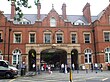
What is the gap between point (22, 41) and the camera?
148ft

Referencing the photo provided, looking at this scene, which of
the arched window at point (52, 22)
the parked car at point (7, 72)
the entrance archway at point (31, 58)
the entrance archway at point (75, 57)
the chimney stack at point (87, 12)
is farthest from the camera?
the chimney stack at point (87, 12)

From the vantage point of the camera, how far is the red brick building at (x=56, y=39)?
4444 centimetres

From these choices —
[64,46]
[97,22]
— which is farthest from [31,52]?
[97,22]

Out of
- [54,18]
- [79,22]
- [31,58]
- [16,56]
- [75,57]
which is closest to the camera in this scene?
[16,56]

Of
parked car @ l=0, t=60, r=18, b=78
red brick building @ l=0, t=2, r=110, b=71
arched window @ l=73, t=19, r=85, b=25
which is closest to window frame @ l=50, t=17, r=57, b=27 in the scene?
red brick building @ l=0, t=2, r=110, b=71

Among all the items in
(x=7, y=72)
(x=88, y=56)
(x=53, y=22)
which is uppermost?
(x=53, y=22)

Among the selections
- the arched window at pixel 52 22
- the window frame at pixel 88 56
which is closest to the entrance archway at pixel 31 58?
the arched window at pixel 52 22

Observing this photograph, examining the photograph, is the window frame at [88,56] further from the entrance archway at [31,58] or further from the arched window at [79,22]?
the entrance archway at [31,58]

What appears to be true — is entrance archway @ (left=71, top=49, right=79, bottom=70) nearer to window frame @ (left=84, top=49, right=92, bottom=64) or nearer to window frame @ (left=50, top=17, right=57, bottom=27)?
window frame @ (left=84, top=49, right=92, bottom=64)

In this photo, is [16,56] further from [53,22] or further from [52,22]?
[53,22]

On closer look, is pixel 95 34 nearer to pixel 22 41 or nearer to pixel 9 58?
pixel 22 41

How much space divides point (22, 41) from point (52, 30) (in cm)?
634

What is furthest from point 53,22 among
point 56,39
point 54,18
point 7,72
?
point 7,72

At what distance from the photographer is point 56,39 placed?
151 feet
